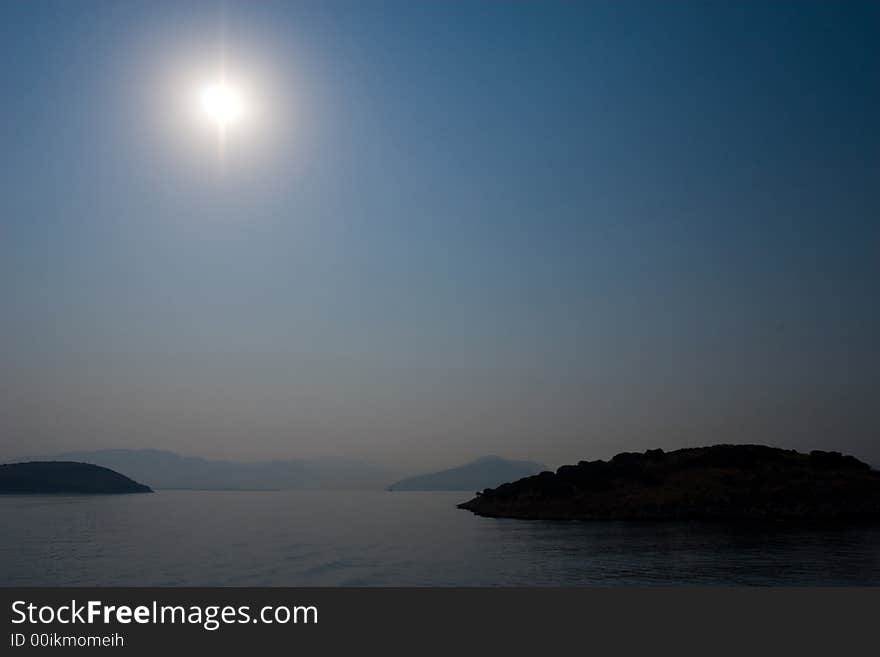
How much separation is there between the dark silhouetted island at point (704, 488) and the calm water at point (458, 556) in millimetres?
15759

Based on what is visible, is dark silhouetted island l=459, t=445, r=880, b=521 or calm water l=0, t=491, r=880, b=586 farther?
dark silhouetted island l=459, t=445, r=880, b=521

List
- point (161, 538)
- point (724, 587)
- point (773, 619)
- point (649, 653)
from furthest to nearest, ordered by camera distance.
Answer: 1. point (161, 538)
2. point (724, 587)
3. point (773, 619)
4. point (649, 653)

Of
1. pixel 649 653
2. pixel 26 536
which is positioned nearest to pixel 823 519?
pixel 649 653

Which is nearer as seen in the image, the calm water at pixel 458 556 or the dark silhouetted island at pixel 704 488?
the calm water at pixel 458 556

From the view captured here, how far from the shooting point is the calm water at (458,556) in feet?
178

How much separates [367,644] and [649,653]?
36.9 feet

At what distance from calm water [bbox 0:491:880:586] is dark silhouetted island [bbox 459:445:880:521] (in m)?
15.8

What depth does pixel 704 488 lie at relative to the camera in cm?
11981

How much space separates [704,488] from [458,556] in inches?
2745

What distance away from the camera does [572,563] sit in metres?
61.5

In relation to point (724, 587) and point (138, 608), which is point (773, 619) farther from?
point (138, 608)

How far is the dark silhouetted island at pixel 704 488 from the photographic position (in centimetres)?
11231

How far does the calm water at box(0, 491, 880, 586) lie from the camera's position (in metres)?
54.2

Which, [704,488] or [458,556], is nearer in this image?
[458,556]
